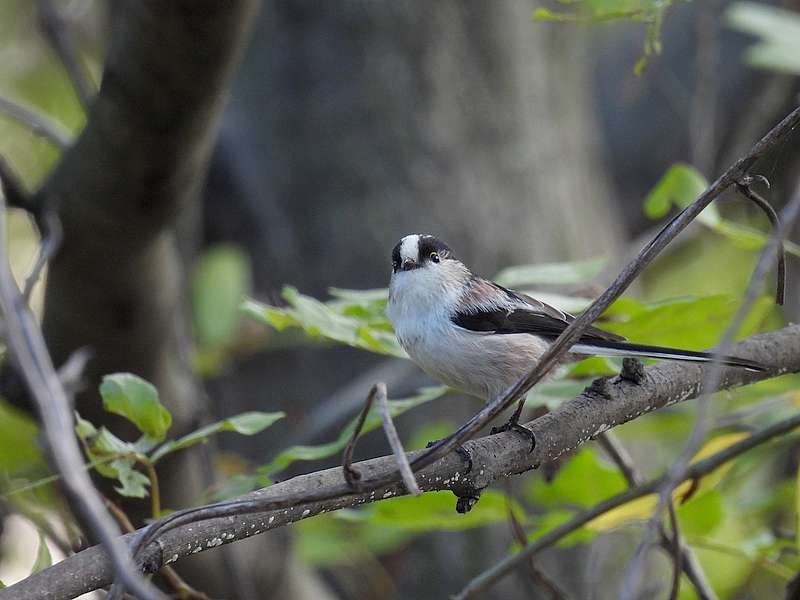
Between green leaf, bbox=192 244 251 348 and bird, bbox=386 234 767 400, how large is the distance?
1.11 metres

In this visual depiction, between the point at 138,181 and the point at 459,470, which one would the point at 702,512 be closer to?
the point at 459,470

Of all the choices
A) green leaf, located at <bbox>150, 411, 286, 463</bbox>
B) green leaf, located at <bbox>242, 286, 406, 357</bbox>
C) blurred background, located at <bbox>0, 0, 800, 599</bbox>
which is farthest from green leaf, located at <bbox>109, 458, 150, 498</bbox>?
blurred background, located at <bbox>0, 0, 800, 599</bbox>

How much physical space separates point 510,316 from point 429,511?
547mm

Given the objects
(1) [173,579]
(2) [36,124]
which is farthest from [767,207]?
(2) [36,124]

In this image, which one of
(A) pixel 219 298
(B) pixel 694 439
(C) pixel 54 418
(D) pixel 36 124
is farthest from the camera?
(A) pixel 219 298

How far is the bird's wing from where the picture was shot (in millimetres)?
2119

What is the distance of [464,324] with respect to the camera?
2.13m

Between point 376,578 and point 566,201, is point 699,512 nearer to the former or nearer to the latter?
point 376,578

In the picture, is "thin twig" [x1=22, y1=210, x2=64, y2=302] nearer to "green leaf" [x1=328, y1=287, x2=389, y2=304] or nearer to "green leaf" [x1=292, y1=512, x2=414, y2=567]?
"green leaf" [x1=328, y1=287, x2=389, y2=304]

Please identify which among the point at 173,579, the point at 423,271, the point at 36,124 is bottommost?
the point at 173,579

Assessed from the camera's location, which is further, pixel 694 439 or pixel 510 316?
pixel 510 316

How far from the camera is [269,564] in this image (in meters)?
2.62

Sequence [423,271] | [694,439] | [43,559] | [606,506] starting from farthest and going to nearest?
[423,271], [606,506], [43,559], [694,439]

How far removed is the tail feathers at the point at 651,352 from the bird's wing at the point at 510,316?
0.28 metres
